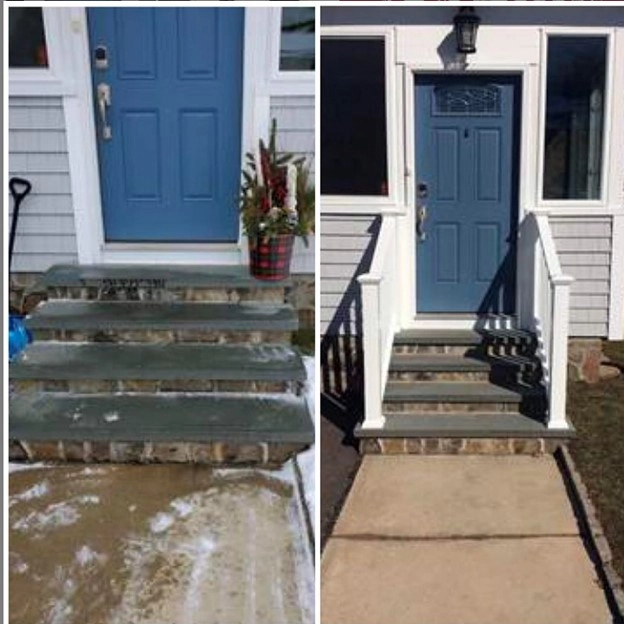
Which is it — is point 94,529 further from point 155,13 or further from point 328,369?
point 155,13

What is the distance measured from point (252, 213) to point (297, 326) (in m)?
0.64

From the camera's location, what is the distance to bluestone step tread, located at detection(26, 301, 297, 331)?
359 centimetres

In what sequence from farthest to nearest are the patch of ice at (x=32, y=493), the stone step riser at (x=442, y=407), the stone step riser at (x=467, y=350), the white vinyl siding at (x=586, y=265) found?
1. the white vinyl siding at (x=586, y=265)
2. the stone step riser at (x=467, y=350)
3. the stone step riser at (x=442, y=407)
4. the patch of ice at (x=32, y=493)

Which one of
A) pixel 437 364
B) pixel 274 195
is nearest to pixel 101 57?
pixel 274 195

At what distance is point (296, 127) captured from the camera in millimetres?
4008

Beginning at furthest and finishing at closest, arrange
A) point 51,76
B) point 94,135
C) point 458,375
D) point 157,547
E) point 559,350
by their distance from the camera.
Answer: point 458,375 < point 94,135 < point 51,76 < point 559,350 < point 157,547

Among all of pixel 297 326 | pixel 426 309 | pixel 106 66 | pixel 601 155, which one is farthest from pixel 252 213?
pixel 601 155

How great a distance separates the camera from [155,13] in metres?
3.88

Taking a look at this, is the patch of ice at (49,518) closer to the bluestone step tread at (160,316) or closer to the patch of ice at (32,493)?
Result: the patch of ice at (32,493)

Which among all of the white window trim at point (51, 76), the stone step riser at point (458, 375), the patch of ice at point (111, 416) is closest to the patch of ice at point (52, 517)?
the patch of ice at point (111, 416)

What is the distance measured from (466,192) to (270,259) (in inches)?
52.6

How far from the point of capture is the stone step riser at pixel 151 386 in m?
3.32

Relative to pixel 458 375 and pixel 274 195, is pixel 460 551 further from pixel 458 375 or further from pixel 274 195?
pixel 274 195

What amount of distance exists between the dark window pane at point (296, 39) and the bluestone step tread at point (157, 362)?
1.41m
